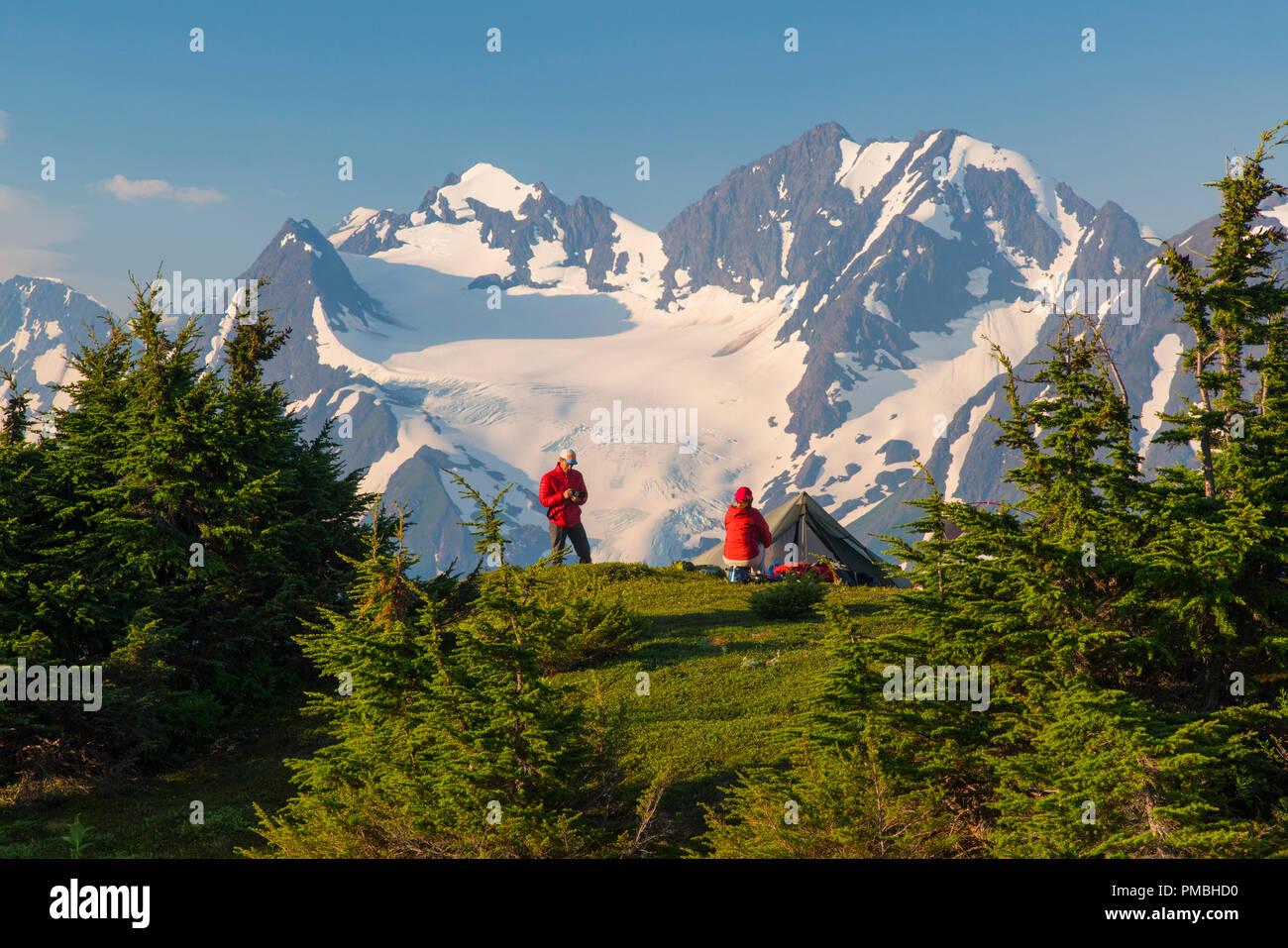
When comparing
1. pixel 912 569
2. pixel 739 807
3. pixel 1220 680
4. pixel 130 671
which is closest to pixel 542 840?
pixel 739 807

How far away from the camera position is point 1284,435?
14352 millimetres

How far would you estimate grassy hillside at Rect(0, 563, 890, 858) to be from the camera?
14922mm

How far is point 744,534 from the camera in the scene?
27172mm

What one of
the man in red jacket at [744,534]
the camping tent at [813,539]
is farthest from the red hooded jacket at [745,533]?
the camping tent at [813,539]

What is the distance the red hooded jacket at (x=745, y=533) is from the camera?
87.6 feet

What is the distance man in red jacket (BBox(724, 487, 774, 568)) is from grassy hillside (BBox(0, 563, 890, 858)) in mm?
3409

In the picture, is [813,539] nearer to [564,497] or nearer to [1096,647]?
[564,497]

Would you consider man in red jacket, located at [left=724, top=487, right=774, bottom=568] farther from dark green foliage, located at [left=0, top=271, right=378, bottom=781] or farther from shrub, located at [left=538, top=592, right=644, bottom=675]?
dark green foliage, located at [left=0, top=271, right=378, bottom=781]

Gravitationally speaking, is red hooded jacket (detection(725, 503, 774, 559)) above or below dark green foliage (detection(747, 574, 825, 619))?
above

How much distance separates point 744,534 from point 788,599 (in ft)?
13.6

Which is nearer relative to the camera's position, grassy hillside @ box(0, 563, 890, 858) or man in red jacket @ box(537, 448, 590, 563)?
grassy hillside @ box(0, 563, 890, 858)

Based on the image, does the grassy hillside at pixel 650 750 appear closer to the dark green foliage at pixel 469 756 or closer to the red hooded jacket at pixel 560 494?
the dark green foliage at pixel 469 756

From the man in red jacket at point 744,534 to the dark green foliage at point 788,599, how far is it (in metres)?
2.79

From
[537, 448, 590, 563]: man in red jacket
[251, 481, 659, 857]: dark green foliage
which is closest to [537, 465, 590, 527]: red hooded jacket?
[537, 448, 590, 563]: man in red jacket
